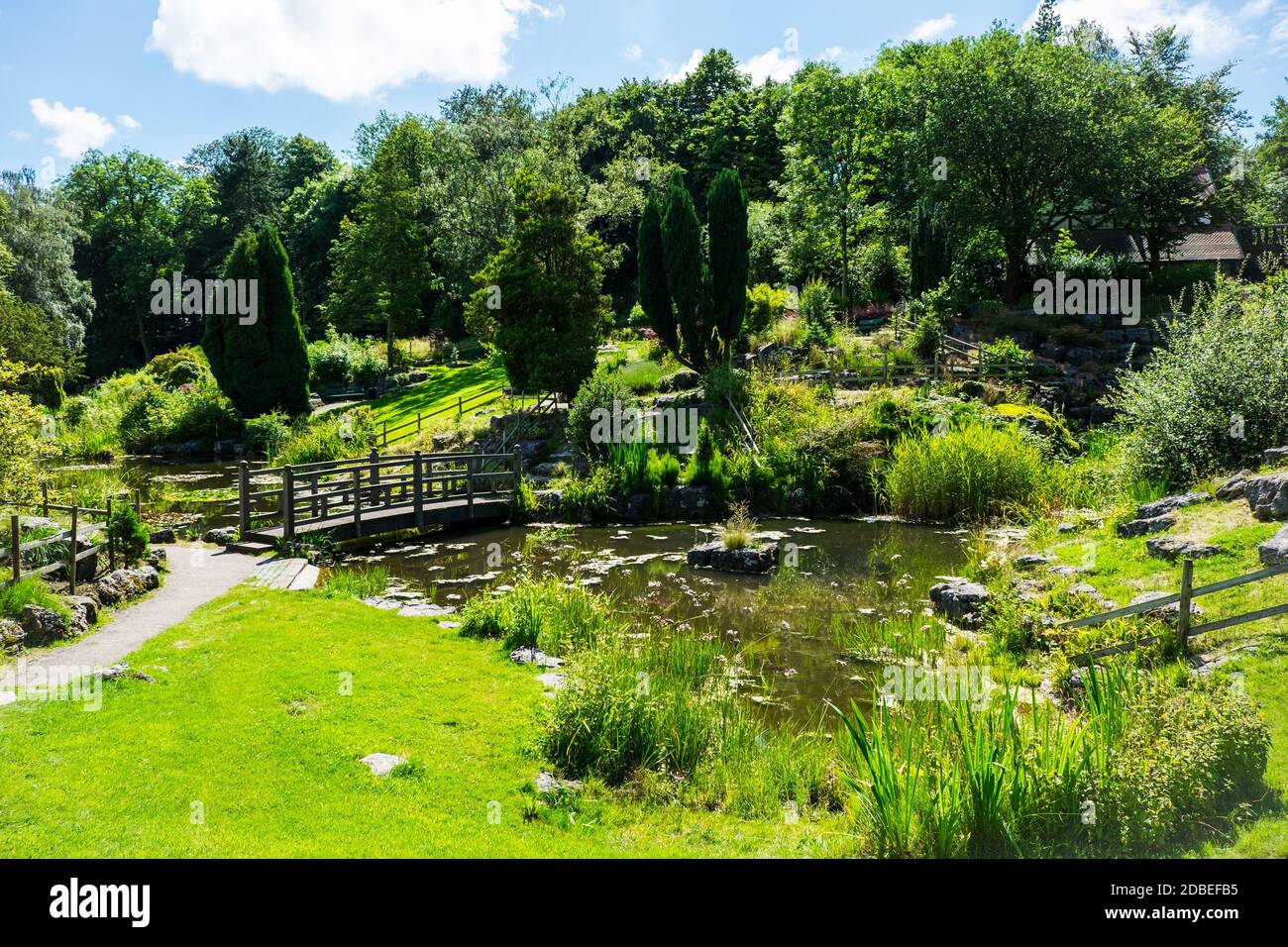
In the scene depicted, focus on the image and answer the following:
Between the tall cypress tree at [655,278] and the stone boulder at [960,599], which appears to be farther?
the tall cypress tree at [655,278]

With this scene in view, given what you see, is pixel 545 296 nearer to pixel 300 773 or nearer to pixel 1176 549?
pixel 1176 549

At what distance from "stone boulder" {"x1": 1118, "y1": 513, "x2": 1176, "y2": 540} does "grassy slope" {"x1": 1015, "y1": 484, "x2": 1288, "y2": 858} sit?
14 cm

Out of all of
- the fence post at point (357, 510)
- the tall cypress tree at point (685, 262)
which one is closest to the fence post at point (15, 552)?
the fence post at point (357, 510)

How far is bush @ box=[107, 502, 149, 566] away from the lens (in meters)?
11.4

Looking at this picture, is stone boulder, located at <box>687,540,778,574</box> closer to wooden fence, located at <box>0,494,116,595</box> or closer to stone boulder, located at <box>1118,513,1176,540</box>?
stone boulder, located at <box>1118,513,1176,540</box>


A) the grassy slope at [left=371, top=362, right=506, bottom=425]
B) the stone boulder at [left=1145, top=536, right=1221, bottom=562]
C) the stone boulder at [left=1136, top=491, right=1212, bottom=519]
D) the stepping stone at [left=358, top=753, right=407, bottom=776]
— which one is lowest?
the stepping stone at [left=358, top=753, right=407, bottom=776]

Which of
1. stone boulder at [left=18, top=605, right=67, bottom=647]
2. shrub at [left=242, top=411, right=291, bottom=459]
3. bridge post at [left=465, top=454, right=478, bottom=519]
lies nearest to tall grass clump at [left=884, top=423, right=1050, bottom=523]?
bridge post at [left=465, top=454, right=478, bottom=519]

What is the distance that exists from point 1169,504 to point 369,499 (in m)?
16.3

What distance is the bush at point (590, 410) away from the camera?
20.5m

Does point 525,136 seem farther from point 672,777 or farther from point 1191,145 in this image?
point 672,777

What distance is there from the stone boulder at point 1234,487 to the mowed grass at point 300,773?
845 centimetres

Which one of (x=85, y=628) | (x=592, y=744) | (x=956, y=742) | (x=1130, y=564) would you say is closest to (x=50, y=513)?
(x=85, y=628)

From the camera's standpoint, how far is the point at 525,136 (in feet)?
134

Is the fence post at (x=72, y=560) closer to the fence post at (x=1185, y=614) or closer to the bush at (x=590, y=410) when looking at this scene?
the bush at (x=590, y=410)
